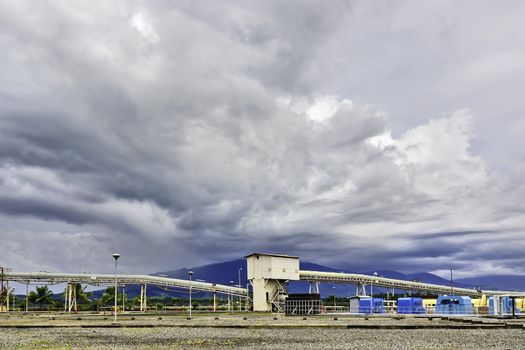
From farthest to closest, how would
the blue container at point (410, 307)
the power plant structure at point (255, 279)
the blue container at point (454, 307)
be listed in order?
the power plant structure at point (255, 279) → the blue container at point (410, 307) → the blue container at point (454, 307)

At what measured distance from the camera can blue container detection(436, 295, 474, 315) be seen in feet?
213

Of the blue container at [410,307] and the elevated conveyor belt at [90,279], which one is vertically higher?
the elevated conveyor belt at [90,279]

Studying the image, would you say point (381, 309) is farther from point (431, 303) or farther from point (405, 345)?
point (405, 345)

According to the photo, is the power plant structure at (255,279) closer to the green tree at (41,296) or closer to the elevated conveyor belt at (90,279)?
the elevated conveyor belt at (90,279)

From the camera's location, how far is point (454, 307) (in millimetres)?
65688

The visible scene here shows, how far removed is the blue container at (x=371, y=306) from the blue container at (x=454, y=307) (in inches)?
411

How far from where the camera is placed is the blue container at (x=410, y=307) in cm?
7094

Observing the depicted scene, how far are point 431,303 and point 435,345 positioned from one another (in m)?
62.5

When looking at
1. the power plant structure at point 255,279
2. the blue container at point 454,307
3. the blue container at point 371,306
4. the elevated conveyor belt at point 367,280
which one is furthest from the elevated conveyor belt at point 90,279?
the blue container at point 454,307

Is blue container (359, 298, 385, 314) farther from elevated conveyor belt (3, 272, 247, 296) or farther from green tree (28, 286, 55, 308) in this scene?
green tree (28, 286, 55, 308)

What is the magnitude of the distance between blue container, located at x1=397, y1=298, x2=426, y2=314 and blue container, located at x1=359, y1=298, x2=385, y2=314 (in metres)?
3.64

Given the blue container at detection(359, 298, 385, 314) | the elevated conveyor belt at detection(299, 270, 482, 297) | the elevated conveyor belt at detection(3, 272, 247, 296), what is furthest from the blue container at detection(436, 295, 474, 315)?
the elevated conveyor belt at detection(3, 272, 247, 296)

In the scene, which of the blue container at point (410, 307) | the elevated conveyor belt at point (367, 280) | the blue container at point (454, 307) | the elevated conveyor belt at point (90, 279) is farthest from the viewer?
the elevated conveyor belt at point (367, 280)

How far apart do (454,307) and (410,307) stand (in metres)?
7.40
